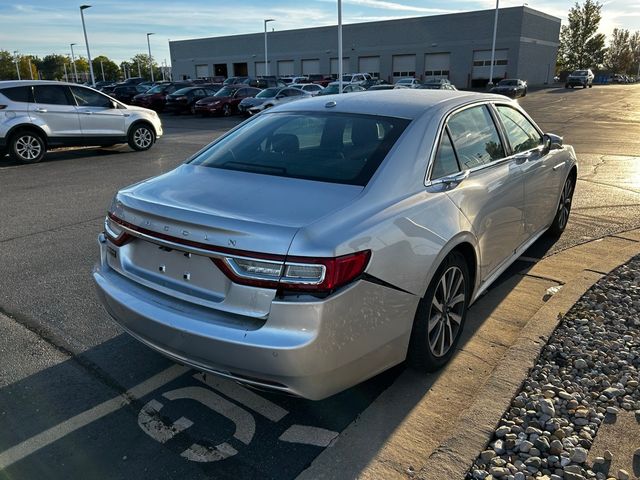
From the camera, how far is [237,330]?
241 centimetres

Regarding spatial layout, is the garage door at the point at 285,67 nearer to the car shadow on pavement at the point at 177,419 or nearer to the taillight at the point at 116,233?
the taillight at the point at 116,233

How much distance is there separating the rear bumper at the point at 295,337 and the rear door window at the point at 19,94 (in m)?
10.6

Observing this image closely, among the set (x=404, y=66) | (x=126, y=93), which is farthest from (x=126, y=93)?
(x=404, y=66)

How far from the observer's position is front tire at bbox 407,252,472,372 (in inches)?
116

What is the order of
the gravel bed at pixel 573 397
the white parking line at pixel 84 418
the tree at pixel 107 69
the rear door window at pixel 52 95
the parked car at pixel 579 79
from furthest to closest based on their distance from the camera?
the tree at pixel 107 69
the parked car at pixel 579 79
the rear door window at pixel 52 95
the white parking line at pixel 84 418
the gravel bed at pixel 573 397

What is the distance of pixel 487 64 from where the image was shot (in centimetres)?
5547

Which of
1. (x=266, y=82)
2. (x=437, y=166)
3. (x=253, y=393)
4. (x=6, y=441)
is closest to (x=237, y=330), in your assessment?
(x=253, y=393)

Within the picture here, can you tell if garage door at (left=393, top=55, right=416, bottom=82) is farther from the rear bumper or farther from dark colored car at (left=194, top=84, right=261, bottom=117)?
the rear bumper

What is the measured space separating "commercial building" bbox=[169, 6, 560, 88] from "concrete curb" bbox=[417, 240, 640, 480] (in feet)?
Result: 182

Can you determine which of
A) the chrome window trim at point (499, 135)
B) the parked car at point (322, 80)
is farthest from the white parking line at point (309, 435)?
the parked car at point (322, 80)

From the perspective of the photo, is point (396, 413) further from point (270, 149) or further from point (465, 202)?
point (270, 149)

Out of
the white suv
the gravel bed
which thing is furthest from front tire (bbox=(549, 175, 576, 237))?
the white suv

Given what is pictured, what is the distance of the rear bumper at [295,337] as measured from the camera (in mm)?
2326

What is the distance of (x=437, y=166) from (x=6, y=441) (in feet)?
9.11
